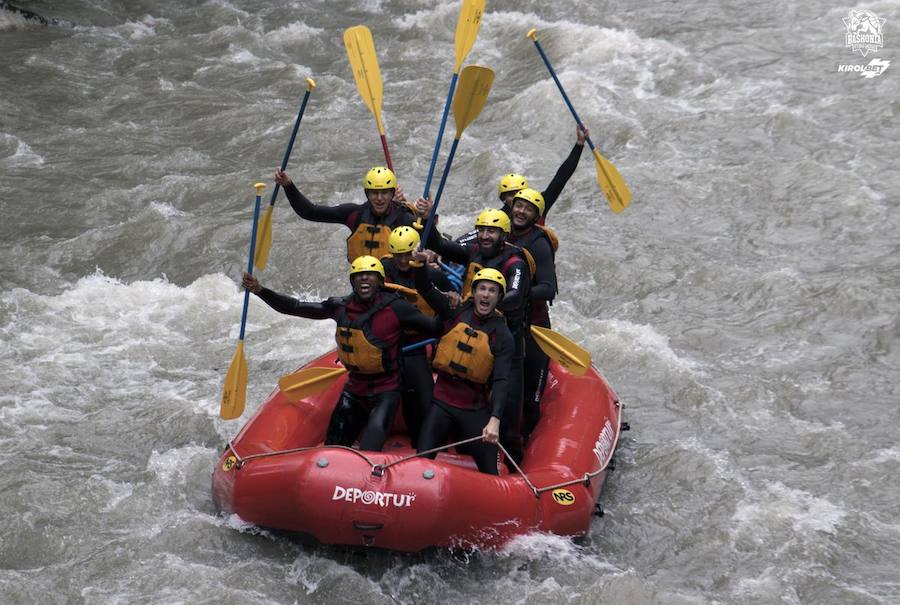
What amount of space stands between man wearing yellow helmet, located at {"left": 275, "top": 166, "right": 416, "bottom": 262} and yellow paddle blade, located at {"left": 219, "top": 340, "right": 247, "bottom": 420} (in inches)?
33.1

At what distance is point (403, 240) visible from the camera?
5.68 m

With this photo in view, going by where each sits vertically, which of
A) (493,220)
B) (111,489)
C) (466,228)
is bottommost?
(111,489)

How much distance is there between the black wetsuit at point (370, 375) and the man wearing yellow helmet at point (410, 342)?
0.11 meters

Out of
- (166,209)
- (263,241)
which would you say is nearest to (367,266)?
(263,241)

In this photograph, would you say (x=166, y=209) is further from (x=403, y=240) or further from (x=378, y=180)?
(x=403, y=240)

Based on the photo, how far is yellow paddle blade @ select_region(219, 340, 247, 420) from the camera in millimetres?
5977

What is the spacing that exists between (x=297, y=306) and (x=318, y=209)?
871mm

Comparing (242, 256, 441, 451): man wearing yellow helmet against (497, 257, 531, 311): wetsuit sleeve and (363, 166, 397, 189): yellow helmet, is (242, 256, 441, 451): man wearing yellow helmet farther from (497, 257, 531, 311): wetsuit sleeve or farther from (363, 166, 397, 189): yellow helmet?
(363, 166, 397, 189): yellow helmet

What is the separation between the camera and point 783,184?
9695 millimetres

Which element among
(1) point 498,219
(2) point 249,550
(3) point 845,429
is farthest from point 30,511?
(3) point 845,429

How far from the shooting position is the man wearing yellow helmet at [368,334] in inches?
216

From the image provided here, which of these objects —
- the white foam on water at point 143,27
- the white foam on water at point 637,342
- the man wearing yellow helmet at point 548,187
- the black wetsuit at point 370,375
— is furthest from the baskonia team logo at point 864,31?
the white foam on water at point 143,27

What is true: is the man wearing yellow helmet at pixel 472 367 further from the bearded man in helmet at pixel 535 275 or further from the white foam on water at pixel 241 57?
the white foam on water at pixel 241 57

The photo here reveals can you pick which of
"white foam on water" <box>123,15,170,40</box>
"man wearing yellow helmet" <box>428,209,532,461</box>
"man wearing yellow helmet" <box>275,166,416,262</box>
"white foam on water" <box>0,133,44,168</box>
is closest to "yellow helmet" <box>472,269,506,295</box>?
"man wearing yellow helmet" <box>428,209,532,461</box>
